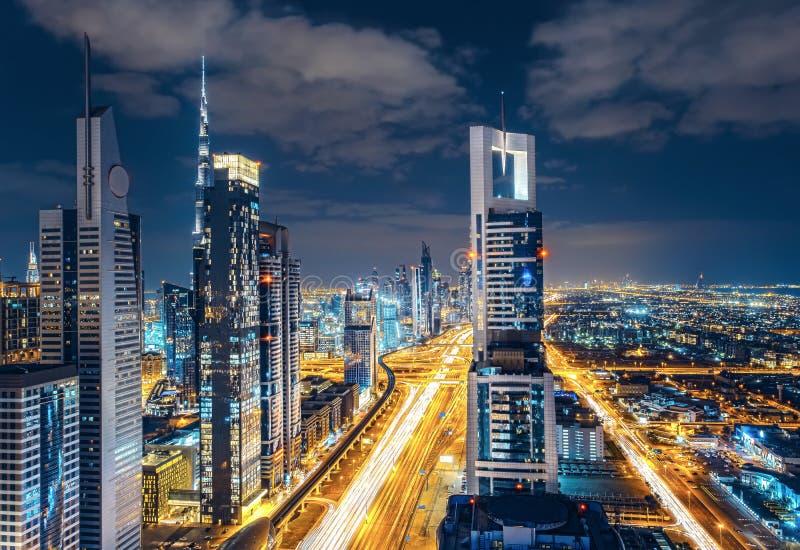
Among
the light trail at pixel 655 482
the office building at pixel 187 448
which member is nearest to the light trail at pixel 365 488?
the office building at pixel 187 448

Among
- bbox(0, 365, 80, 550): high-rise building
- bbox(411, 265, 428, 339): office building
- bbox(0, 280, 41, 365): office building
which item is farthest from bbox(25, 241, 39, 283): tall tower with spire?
bbox(411, 265, 428, 339): office building

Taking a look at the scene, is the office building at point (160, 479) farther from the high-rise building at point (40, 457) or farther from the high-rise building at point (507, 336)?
the high-rise building at point (507, 336)

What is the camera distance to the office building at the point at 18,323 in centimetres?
4019

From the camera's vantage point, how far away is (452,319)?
171500mm

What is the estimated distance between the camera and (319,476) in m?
41.2

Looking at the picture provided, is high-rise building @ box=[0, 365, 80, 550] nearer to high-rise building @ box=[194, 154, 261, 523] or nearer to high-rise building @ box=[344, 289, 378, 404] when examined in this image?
high-rise building @ box=[194, 154, 261, 523]

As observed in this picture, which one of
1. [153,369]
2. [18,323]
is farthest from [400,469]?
[153,369]

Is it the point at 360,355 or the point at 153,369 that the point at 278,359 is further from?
the point at 153,369

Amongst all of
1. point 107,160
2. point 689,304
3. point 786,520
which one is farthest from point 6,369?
point 689,304

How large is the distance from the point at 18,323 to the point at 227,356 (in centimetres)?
1634

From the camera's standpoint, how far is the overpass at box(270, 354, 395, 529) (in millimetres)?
34531

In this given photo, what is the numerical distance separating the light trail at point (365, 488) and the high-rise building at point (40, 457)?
12158 millimetres

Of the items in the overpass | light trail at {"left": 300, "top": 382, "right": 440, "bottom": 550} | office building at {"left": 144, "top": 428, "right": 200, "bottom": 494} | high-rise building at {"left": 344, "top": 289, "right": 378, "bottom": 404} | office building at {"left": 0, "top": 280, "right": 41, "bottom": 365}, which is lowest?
light trail at {"left": 300, "top": 382, "right": 440, "bottom": 550}

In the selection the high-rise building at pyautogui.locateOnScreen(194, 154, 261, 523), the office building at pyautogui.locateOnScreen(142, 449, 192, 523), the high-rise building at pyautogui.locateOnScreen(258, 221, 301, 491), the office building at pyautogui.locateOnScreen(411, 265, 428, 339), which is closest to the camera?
the high-rise building at pyautogui.locateOnScreen(194, 154, 261, 523)
